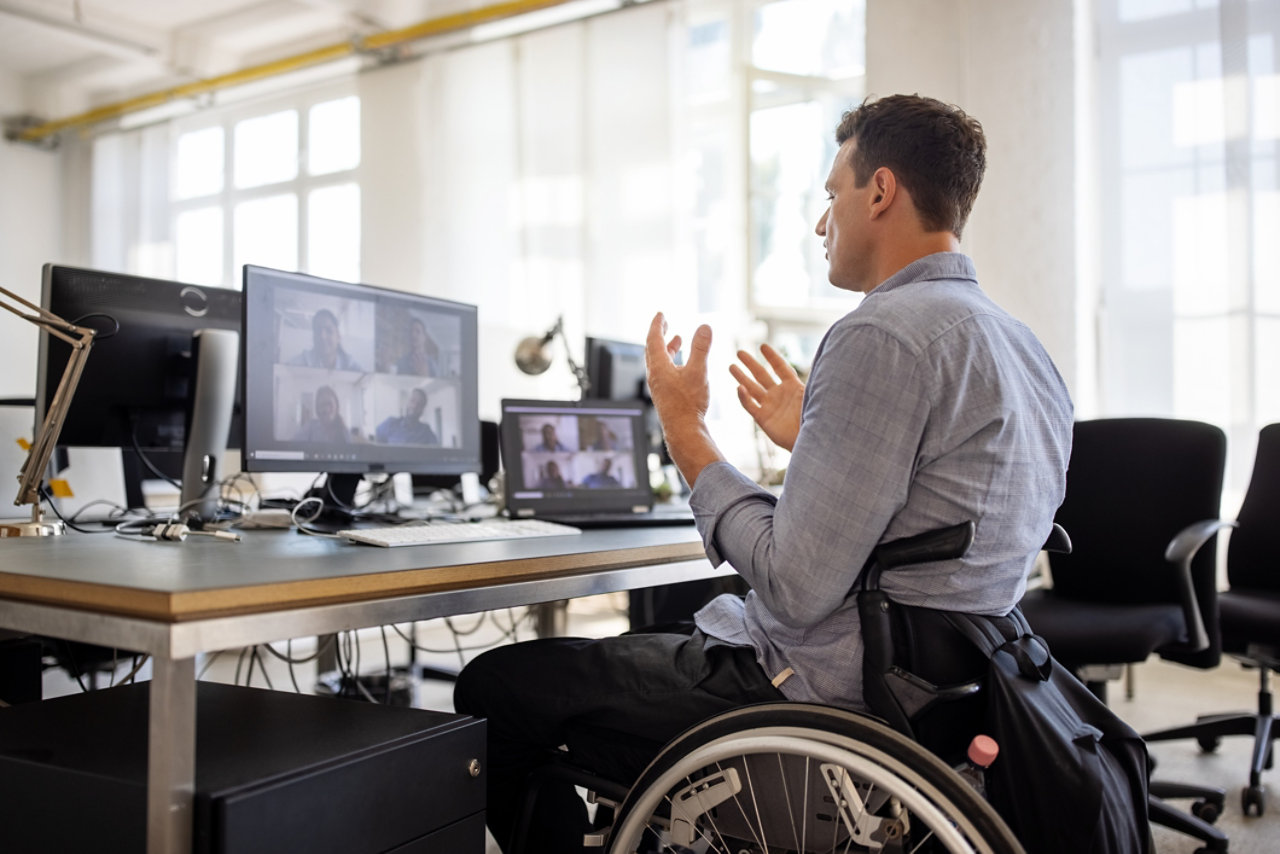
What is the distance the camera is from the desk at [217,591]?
989 mm

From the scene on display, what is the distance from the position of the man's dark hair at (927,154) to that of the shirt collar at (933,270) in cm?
7

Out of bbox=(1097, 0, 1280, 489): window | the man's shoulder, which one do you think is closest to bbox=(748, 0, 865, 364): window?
bbox=(1097, 0, 1280, 489): window

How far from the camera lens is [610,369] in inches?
119

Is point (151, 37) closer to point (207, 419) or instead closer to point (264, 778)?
point (207, 419)

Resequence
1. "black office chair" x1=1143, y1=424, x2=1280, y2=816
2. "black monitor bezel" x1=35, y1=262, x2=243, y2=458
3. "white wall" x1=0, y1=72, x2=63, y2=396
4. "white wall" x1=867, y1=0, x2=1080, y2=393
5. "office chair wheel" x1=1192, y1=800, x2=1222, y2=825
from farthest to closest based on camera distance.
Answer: "white wall" x1=0, y1=72, x2=63, y2=396 < "white wall" x1=867, y1=0, x2=1080, y2=393 < "black office chair" x1=1143, y1=424, x2=1280, y2=816 < "office chair wheel" x1=1192, y1=800, x2=1222, y2=825 < "black monitor bezel" x1=35, y1=262, x2=243, y2=458

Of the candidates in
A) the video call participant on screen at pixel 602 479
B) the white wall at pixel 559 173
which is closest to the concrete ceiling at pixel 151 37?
the white wall at pixel 559 173

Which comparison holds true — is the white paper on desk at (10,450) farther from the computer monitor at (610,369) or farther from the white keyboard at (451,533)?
the computer monitor at (610,369)

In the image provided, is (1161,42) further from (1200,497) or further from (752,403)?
(752,403)

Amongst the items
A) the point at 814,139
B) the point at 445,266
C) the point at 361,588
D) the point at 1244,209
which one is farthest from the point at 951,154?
the point at 445,266

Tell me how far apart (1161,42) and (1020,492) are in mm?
3613

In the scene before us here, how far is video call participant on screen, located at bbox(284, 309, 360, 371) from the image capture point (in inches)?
75.5

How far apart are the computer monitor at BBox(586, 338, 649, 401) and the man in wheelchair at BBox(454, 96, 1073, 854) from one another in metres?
1.42

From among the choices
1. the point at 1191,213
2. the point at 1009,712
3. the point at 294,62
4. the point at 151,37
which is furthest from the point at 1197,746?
the point at 151,37

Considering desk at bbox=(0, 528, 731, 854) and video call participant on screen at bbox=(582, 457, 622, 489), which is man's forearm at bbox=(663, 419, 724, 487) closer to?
desk at bbox=(0, 528, 731, 854)
